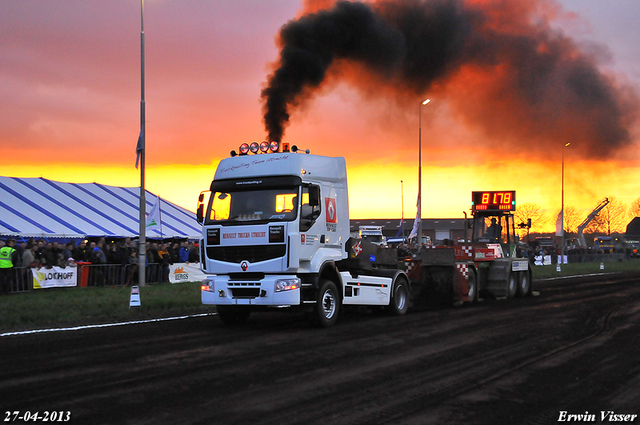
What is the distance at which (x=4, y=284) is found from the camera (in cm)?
2025

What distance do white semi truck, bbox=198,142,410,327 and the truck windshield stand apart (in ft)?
0.06

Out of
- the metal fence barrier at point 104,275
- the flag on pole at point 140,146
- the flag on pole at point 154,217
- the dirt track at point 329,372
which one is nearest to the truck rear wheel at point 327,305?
the dirt track at point 329,372

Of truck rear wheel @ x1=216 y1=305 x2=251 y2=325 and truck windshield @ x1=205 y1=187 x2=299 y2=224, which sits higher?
truck windshield @ x1=205 y1=187 x2=299 y2=224

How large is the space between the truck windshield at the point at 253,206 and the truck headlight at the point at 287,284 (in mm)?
1174

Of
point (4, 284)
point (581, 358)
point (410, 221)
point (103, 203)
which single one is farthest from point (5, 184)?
point (410, 221)

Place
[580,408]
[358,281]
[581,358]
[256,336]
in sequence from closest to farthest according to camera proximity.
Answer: [580,408], [581,358], [256,336], [358,281]

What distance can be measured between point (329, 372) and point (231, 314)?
243 inches

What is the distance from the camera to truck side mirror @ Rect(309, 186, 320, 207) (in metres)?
12.7

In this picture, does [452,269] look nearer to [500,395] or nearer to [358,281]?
[358,281]

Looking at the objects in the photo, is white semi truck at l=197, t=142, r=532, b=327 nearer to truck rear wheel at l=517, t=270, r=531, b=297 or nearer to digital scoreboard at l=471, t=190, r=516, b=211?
digital scoreboard at l=471, t=190, r=516, b=211

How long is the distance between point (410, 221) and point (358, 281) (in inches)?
3903

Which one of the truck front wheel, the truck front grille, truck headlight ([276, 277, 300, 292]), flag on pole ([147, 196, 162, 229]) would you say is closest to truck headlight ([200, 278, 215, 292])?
the truck front grille

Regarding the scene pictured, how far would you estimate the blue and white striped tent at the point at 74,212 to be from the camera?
93.5 ft

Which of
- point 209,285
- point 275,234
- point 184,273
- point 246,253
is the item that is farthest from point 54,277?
point 275,234
